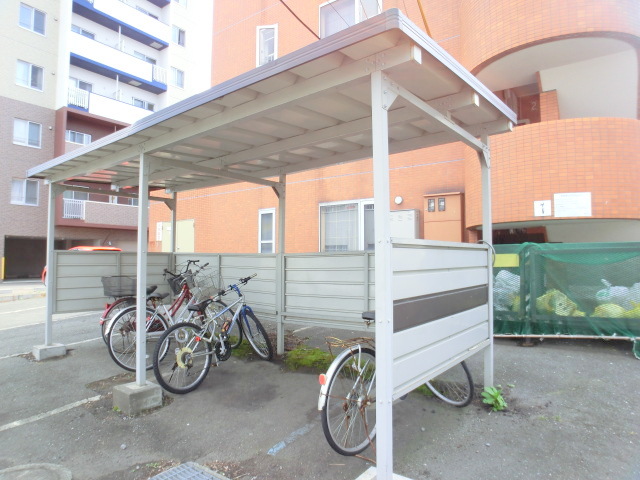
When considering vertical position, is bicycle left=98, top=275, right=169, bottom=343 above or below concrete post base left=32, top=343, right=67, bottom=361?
above

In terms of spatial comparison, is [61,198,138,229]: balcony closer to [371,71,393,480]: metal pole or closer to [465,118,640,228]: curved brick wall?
[465,118,640,228]: curved brick wall

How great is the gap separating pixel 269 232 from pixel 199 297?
5000 millimetres

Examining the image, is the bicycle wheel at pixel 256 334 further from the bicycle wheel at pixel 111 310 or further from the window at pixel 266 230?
the window at pixel 266 230

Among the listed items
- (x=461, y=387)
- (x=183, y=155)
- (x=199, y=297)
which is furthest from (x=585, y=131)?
(x=199, y=297)

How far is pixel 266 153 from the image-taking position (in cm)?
471

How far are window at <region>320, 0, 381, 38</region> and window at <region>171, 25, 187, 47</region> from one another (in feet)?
72.8

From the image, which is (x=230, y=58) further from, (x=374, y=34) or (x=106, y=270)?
(x=374, y=34)

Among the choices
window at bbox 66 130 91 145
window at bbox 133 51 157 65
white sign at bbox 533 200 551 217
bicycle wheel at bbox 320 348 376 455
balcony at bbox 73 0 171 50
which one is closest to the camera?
bicycle wheel at bbox 320 348 376 455

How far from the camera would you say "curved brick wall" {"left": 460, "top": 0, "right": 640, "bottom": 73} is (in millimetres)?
6215

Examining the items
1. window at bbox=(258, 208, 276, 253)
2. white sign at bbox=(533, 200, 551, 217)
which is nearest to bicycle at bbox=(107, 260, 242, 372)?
window at bbox=(258, 208, 276, 253)

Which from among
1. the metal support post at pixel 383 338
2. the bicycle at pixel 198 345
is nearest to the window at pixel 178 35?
the bicycle at pixel 198 345

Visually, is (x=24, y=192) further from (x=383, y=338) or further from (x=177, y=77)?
(x=383, y=338)

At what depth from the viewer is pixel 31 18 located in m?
21.3

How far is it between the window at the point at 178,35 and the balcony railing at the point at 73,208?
13.8 metres
